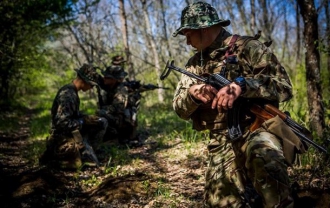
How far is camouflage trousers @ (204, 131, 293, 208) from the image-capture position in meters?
2.13

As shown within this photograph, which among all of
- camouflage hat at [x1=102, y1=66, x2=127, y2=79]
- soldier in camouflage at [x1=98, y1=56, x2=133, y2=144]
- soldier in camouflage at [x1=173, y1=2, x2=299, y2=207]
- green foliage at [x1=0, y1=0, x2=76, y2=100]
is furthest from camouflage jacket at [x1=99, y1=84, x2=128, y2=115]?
soldier in camouflage at [x1=173, y1=2, x2=299, y2=207]

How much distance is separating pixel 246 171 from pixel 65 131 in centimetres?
341

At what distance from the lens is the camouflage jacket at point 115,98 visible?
21.7ft

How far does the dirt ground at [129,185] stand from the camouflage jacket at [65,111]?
698mm

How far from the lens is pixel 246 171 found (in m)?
2.54

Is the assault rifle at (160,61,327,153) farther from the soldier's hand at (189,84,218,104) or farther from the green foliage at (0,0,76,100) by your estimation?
the green foliage at (0,0,76,100)

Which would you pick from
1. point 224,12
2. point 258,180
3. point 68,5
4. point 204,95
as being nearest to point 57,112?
point 204,95

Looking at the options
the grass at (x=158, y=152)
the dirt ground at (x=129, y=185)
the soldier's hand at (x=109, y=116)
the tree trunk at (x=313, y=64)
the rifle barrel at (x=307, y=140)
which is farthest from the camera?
the soldier's hand at (x=109, y=116)

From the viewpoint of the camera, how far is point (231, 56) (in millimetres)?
2516

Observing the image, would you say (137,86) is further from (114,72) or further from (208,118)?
(208,118)

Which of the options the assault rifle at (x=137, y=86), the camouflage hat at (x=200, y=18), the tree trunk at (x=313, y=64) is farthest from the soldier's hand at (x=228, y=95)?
the assault rifle at (x=137, y=86)

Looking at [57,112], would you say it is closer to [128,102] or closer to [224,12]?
[128,102]

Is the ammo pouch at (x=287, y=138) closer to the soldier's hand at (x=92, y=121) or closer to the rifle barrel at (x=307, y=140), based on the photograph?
the rifle barrel at (x=307, y=140)

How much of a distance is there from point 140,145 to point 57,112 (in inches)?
83.8
